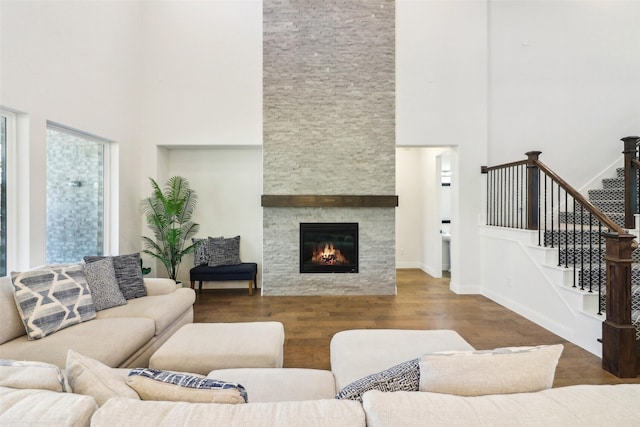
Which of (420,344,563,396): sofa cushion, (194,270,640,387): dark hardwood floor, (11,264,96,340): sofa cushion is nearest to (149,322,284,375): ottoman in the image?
(194,270,640,387): dark hardwood floor

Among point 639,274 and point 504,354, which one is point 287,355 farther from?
point 639,274

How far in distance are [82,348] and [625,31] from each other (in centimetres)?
801

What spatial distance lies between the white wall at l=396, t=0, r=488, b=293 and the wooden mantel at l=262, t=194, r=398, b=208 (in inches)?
43.5

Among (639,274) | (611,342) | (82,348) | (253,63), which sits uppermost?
(253,63)

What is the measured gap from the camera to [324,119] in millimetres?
5016

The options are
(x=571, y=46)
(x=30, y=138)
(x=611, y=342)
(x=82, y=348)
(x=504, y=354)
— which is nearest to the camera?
(x=504, y=354)

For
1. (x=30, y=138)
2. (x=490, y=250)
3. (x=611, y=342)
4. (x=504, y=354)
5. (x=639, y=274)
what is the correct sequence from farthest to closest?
(x=490, y=250)
(x=639, y=274)
(x=30, y=138)
(x=611, y=342)
(x=504, y=354)

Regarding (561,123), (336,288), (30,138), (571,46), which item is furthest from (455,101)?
(30,138)

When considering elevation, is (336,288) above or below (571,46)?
below

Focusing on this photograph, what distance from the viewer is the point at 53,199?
3314 millimetres

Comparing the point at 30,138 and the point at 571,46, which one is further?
the point at 571,46

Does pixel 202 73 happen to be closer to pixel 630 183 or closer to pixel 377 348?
pixel 377 348

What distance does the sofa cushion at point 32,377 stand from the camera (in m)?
0.95

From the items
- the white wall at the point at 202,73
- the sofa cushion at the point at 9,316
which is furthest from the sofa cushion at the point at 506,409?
the white wall at the point at 202,73
